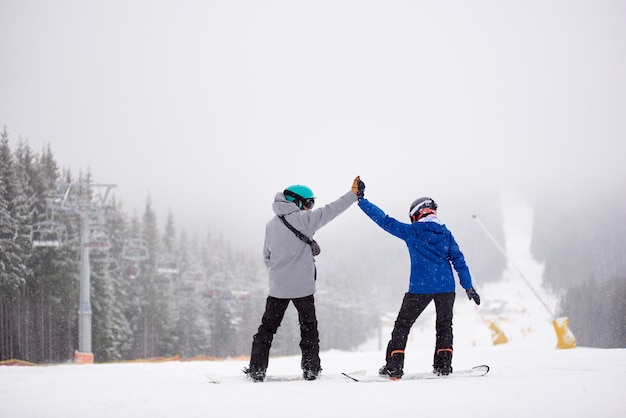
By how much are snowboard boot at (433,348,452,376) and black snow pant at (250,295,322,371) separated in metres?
1.27

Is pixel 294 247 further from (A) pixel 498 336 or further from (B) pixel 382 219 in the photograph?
(A) pixel 498 336

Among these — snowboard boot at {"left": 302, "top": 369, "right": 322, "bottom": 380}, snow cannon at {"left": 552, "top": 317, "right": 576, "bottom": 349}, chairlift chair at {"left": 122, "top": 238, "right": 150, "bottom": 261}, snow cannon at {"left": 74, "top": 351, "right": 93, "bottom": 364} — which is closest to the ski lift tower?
snow cannon at {"left": 74, "top": 351, "right": 93, "bottom": 364}

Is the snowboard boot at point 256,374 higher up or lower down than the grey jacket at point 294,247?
lower down

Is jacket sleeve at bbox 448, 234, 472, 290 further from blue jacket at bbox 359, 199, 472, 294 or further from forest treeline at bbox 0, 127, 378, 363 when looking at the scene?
forest treeline at bbox 0, 127, 378, 363

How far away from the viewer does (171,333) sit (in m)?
47.8

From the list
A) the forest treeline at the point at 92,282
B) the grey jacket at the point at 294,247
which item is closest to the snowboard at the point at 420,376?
the grey jacket at the point at 294,247

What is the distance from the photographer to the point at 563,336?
37.4 ft

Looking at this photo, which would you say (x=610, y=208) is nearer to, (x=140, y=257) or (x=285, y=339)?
(x=285, y=339)

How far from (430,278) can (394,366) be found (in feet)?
3.35

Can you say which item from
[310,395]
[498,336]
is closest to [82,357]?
[498,336]

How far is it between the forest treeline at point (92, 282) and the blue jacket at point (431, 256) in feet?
82.4

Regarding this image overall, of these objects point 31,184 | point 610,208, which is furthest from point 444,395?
point 610,208

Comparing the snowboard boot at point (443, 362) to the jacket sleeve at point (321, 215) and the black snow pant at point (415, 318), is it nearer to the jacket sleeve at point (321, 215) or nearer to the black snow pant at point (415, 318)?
the black snow pant at point (415, 318)

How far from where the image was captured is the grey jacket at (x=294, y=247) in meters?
5.60
